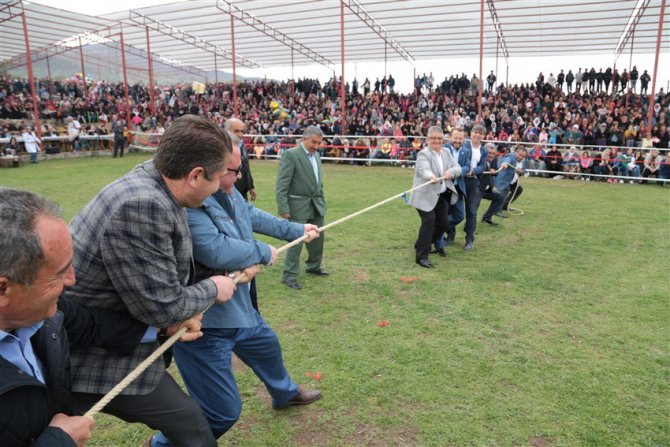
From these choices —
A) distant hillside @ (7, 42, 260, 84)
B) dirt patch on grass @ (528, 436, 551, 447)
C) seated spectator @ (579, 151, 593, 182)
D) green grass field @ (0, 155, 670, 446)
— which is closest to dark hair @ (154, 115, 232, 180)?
green grass field @ (0, 155, 670, 446)

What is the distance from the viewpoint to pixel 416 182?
674 centimetres

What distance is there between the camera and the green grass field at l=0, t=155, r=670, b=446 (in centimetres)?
319

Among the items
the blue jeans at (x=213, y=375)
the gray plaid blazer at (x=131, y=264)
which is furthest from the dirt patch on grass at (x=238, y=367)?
the gray plaid blazer at (x=131, y=264)

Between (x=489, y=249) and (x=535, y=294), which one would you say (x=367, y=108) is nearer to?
(x=489, y=249)

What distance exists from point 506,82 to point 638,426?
2734cm

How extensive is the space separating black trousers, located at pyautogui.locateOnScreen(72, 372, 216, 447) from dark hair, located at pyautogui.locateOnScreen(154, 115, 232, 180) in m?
0.92

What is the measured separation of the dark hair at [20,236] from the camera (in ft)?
4.23

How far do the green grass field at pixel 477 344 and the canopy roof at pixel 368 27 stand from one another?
1524cm

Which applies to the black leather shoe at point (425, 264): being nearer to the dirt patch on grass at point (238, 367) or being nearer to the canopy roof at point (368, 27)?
the dirt patch on grass at point (238, 367)

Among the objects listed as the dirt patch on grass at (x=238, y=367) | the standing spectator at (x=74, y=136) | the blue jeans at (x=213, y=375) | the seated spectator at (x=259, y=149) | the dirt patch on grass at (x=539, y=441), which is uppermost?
the standing spectator at (x=74, y=136)

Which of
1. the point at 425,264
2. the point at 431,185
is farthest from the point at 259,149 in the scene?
the point at 425,264

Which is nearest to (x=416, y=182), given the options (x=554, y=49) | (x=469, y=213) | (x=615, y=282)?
(x=469, y=213)

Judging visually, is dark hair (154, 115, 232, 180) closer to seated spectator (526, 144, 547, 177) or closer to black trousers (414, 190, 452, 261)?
black trousers (414, 190, 452, 261)

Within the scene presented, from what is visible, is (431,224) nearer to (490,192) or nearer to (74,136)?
(490,192)
